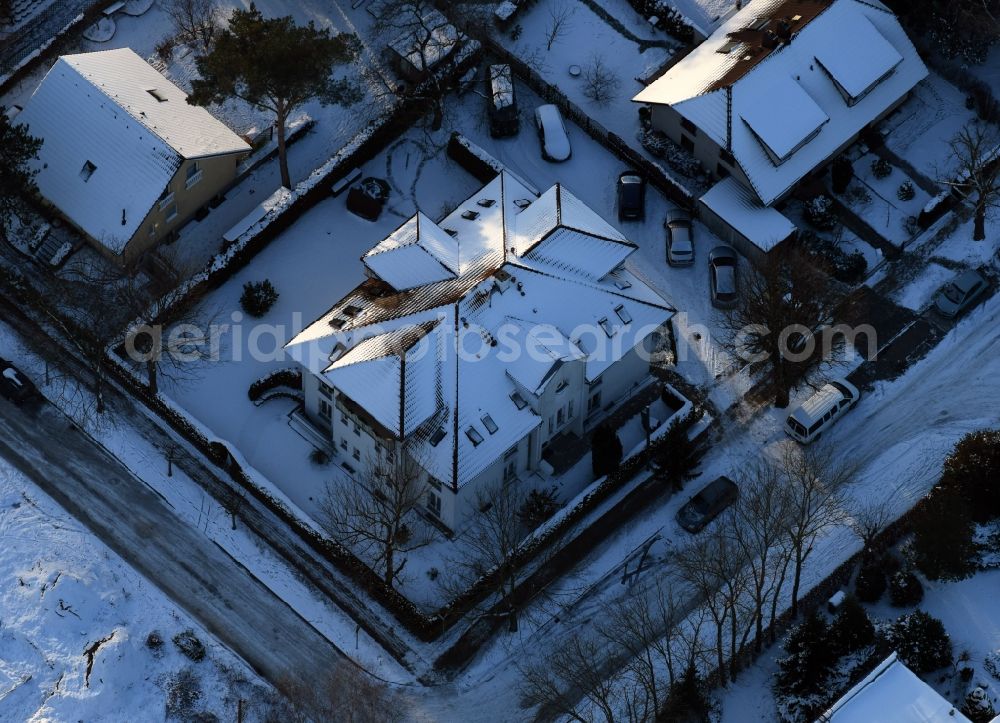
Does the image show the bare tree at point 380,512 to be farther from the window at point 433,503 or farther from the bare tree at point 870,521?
the bare tree at point 870,521

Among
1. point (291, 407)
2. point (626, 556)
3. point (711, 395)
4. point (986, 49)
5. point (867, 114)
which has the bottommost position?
point (291, 407)

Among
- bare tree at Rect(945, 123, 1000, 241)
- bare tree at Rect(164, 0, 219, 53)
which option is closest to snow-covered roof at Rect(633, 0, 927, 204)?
bare tree at Rect(945, 123, 1000, 241)

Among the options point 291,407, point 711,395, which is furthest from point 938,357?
point 291,407

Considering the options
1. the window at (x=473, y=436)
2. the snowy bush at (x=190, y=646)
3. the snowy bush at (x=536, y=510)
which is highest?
the window at (x=473, y=436)

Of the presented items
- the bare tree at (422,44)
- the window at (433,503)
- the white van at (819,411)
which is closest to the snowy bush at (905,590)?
the white van at (819,411)

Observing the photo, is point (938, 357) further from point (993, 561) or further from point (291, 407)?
point (291, 407)
